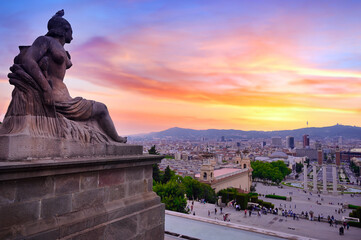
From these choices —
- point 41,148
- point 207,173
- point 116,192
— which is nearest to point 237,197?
point 207,173

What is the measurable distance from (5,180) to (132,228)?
108 inches

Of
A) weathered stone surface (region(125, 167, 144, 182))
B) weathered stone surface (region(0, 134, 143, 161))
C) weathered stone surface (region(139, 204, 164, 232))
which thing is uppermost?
weathered stone surface (region(0, 134, 143, 161))

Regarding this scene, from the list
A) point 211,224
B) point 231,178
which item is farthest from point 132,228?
point 231,178

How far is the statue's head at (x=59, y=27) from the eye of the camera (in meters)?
5.29

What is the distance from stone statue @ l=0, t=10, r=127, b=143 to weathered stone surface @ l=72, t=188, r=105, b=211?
0.94 metres

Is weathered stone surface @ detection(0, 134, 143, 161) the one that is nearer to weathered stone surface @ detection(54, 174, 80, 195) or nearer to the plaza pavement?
weathered stone surface @ detection(54, 174, 80, 195)

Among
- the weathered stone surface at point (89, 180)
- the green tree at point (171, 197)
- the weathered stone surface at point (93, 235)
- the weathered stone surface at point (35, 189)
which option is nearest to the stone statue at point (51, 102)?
the weathered stone surface at point (89, 180)

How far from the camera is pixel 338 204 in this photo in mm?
42312

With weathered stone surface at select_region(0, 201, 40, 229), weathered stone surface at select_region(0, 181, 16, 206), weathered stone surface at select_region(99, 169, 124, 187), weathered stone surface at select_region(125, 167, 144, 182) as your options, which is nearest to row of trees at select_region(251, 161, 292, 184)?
weathered stone surface at select_region(125, 167, 144, 182)

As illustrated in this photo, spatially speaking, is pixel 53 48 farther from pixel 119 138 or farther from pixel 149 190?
pixel 149 190

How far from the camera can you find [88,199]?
15.2 ft

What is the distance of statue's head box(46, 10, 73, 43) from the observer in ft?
17.3

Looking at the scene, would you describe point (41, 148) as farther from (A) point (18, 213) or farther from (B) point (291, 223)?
(B) point (291, 223)

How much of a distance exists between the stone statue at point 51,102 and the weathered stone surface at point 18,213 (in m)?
1.07
